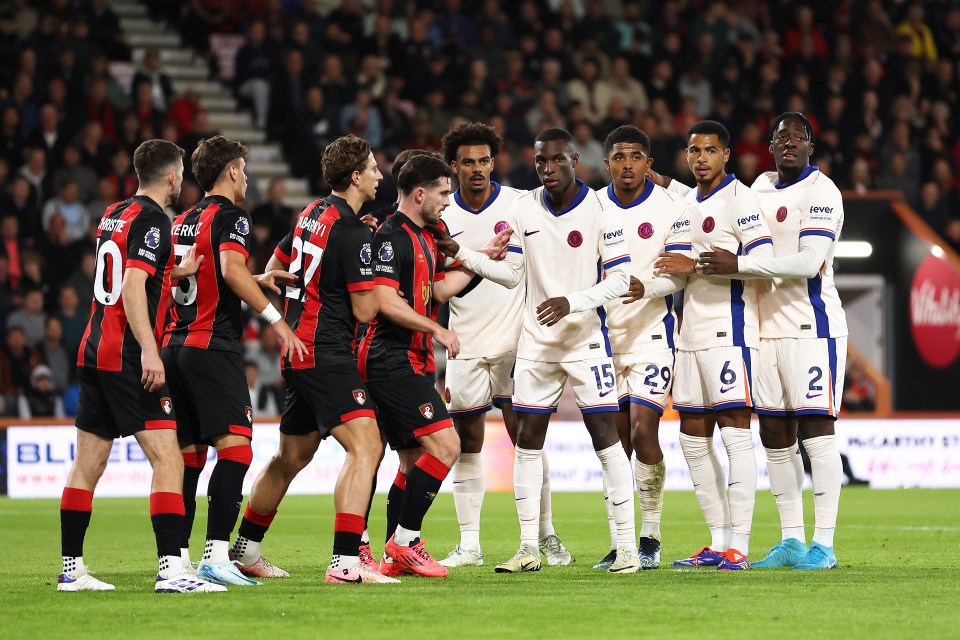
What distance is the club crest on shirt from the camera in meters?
7.78

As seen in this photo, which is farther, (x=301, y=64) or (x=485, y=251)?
(x=301, y=64)

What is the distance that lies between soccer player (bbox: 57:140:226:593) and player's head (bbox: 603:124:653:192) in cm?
297

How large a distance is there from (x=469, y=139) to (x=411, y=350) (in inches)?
71.9

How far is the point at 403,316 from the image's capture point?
325 inches

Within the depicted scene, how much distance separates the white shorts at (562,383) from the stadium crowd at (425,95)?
376 inches

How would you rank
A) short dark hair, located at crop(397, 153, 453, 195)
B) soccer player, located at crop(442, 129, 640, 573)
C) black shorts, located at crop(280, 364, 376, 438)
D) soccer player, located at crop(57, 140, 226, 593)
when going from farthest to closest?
soccer player, located at crop(442, 129, 640, 573) → short dark hair, located at crop(397, 153, 453, 195) → black shorts, located at crop(280, 364, 376, 438) → soccer player, located at crop(57, 140, 226, 593)

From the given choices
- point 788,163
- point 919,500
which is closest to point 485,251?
point 788,163

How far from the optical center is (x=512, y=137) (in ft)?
70.4

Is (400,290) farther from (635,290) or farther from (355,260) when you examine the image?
(635,290)

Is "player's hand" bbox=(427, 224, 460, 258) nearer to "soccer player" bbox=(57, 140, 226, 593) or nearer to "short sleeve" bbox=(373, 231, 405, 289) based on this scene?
"short sleeve" bbox=(373, 231, 405, 289)

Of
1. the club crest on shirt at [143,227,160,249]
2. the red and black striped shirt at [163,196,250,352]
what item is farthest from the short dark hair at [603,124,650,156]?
the club crest on shirt at [143,227,160,249]

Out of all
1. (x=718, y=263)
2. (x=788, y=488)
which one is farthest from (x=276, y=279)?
(x=788, y=488)

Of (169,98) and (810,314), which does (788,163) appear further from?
(169,98)

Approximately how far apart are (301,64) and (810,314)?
44.3 feet
